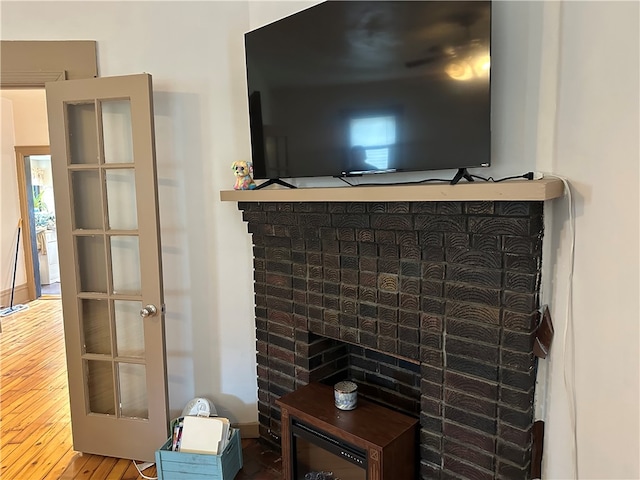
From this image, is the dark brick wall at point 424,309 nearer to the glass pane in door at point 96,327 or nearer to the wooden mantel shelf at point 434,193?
the wooden mantel shelf at point 434,193

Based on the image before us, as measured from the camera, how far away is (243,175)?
2297 millimetres

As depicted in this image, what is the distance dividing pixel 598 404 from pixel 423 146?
972mm

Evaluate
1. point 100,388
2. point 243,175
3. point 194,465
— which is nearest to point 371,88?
point 243,175

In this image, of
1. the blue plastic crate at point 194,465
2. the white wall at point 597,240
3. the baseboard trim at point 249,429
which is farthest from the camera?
the baseboard trim at point 249,429

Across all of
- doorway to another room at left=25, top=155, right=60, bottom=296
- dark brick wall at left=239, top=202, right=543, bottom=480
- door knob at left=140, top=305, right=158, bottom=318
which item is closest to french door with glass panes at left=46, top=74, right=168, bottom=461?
door knob at left=140, top=305, right=158, bottom=318

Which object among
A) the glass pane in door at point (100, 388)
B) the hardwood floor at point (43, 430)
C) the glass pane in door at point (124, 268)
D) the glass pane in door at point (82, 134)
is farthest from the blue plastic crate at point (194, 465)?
the glass pane in door at point (82, 134)

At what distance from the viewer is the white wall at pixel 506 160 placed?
1140 millimetres

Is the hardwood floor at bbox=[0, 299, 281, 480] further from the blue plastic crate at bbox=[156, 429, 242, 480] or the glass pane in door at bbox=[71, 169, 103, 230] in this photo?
the glass pane in door at bbox=[71, 169, 103, 230]

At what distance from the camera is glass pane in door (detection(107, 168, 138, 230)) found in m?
2.47

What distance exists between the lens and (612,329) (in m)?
1.17

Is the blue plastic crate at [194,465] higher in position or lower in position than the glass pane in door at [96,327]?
lower

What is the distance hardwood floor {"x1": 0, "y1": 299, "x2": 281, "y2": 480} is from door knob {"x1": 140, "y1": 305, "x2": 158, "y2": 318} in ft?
2.74

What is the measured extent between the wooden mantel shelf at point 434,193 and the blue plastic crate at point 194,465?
1.25 metres

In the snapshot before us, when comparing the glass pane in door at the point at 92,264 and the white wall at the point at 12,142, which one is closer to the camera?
the glass pane in door at the point at 92,264
